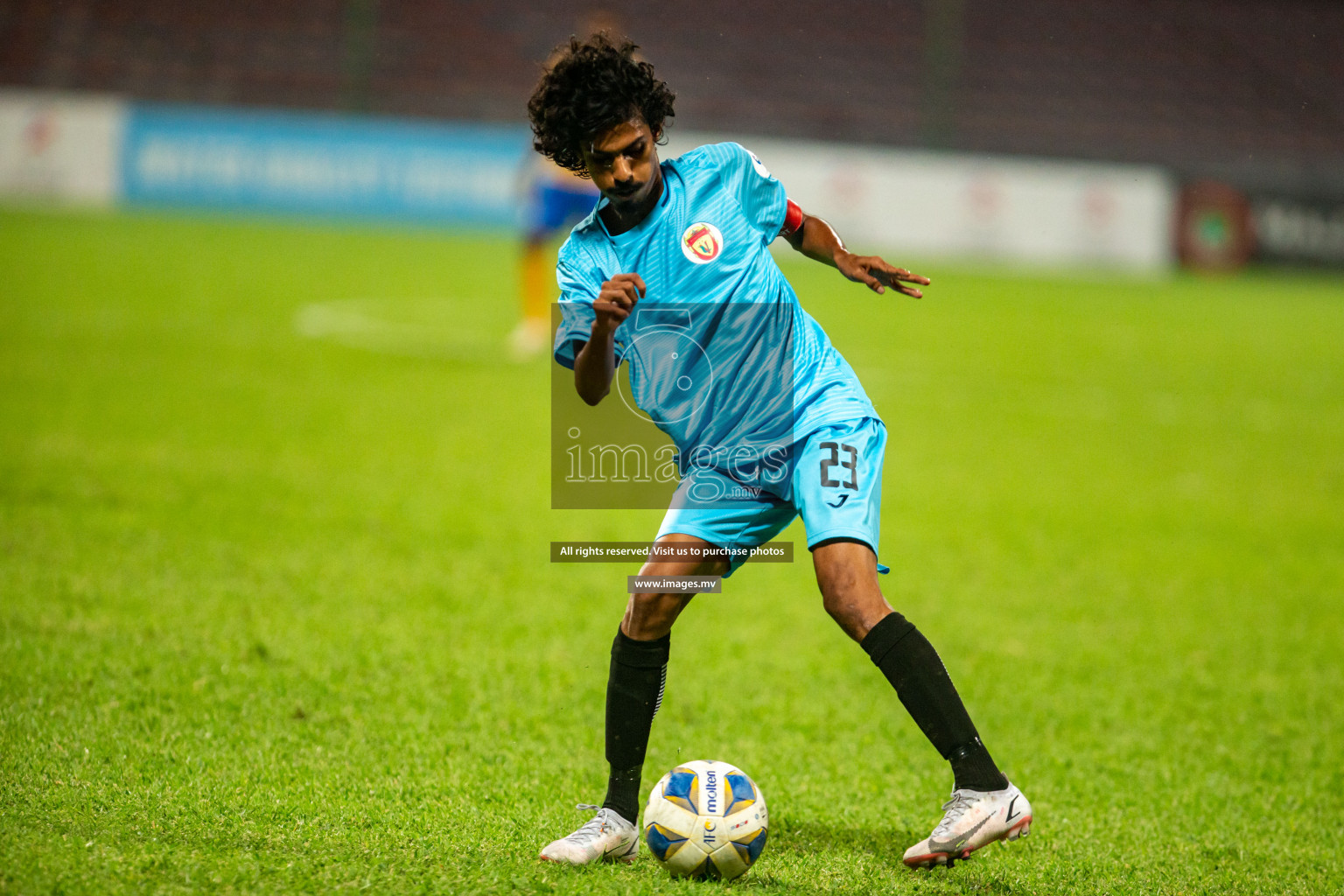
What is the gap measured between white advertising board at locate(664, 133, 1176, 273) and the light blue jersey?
63.5 ft

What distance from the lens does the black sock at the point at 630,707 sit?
3197 mm

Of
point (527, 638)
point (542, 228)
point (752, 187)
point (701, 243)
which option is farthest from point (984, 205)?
point (701, 243)

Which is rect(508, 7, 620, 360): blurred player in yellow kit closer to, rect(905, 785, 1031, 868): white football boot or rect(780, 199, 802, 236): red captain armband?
rect(780, 199, 802, 236): red captain armband

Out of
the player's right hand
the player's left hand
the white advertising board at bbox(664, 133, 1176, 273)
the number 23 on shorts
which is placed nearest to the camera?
the player's right hand

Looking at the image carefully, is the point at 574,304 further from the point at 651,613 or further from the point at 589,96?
the point at 651,613

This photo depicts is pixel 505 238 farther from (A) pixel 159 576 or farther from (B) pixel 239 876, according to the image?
(B) pixel 239 876

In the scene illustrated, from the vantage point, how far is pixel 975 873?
316cm

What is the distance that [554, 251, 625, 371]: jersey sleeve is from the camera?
307 centimetres

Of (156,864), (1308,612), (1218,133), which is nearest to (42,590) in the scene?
(156,864)

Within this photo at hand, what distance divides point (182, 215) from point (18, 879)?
65.9ft

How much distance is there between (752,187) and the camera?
3348mm

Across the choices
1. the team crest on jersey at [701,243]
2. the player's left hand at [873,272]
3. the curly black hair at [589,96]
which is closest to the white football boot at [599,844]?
the team crest on jersey at [701,243]

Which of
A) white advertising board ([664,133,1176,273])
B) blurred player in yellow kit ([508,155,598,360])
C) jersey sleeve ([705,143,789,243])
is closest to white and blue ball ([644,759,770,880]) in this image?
jersey sleeve ([705,143,789,243])

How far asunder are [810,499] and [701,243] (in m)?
0.67
